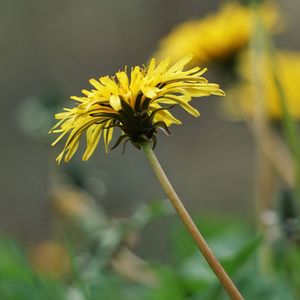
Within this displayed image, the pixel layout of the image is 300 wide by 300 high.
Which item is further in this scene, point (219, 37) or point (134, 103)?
point (219, 37)

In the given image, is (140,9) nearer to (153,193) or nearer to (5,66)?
(5,66)

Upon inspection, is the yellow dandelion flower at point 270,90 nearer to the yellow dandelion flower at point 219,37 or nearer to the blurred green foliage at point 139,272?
the yellow dandelion flower at point 219,37

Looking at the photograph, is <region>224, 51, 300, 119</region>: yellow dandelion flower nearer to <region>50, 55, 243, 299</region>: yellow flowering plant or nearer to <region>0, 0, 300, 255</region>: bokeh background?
<region>50, 55, 243, 299</region>: yellow flowering plant

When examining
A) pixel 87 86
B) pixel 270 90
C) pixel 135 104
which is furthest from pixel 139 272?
pixel 87 86

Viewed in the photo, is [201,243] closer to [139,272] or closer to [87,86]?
[139,272]

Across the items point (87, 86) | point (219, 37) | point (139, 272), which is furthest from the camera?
point (87, 86)

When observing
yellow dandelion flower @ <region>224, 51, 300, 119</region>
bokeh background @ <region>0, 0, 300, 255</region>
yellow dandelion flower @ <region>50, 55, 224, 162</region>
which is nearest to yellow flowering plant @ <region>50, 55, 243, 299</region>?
yellow dandelion flower @ <region>50, 55, 224, 162</region>

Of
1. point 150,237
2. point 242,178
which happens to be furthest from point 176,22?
point 150,237
